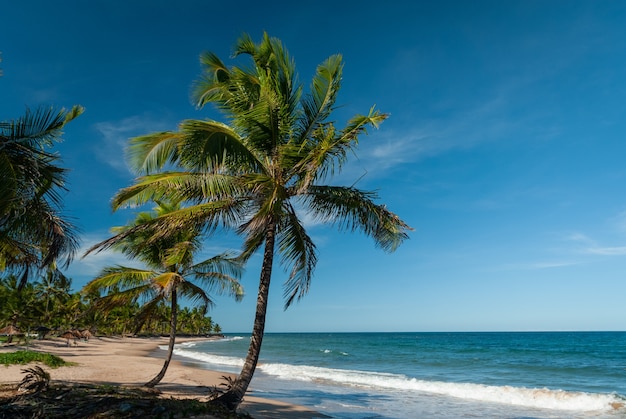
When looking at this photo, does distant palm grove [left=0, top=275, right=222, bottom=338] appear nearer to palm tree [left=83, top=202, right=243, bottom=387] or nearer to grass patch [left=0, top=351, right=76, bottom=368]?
grass patch [left=0, top=351, right=76, bottom=368]

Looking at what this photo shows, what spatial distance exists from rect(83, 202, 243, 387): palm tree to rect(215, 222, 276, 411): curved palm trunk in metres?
3.78

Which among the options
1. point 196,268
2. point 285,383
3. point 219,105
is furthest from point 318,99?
point 285,383

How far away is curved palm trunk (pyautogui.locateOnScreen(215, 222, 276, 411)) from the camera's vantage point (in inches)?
312

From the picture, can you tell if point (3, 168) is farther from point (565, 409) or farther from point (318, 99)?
point (565, 409)

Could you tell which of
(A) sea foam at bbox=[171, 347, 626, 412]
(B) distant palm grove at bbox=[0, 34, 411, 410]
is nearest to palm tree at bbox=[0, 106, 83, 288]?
(B) distant palm grove at bbox=[0, 34, 411, 410]

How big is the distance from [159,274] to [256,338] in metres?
6.15

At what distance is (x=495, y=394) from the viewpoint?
64.7 feet

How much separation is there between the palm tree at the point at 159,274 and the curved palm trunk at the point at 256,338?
3.78 meters

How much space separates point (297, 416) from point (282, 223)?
262 inches

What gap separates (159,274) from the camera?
13281 millimetres

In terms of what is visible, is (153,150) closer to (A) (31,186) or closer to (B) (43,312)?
(A) (31,186)

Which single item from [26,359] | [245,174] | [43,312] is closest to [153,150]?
[245,174]

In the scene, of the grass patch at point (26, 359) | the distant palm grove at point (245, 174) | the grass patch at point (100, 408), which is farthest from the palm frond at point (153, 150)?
the grass patch at point (26, 359)

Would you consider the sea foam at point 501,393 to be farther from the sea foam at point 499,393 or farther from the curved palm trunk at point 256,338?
the curved palm trunk at point 256,338
